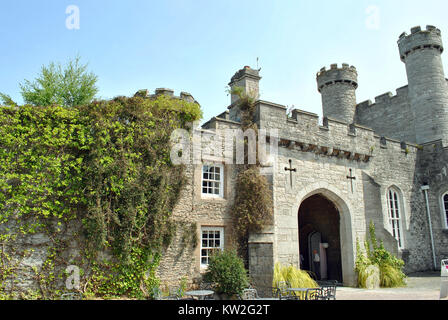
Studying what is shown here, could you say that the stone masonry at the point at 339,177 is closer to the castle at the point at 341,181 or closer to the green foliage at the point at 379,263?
the castle at the point at 341,181

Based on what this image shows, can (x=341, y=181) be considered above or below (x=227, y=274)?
above

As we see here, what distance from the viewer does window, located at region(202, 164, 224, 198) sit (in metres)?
10.9

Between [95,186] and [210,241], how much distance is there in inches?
148

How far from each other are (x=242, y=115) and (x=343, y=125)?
4.46m


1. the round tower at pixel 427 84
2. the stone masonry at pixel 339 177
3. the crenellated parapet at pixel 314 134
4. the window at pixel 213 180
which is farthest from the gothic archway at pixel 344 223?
the round tower at pixel 427 84

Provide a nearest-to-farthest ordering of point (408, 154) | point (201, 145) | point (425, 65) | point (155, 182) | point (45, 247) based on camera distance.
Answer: point (45, 247)
point (155, 182)
point (201, 145)
point (408, 154)
point (425, 65)

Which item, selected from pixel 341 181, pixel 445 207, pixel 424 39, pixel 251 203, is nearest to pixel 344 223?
pixel 341 181

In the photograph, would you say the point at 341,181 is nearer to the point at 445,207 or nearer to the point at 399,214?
the point at 399,214

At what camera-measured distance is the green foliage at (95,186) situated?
27.9ft

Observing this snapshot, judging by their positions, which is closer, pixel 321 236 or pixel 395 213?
pixel 321 236

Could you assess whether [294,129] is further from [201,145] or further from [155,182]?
[155,182]

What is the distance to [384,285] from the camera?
12.3 meters

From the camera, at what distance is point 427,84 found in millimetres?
18547
